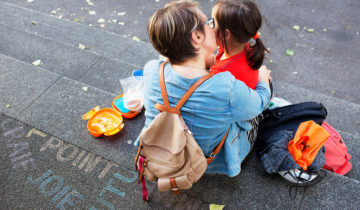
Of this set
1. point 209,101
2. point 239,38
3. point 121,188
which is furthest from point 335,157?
point 121,188

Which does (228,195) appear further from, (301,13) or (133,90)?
(301,13)

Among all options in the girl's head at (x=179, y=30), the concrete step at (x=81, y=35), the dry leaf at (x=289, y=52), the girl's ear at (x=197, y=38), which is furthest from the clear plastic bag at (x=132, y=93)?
the dry leaf at (x=289, y=52)

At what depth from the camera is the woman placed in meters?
1.68

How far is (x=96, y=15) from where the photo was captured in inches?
253

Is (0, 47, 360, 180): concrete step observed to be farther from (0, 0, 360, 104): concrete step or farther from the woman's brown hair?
the woman's brown hair

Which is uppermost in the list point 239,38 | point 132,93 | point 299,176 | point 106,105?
point 239,38

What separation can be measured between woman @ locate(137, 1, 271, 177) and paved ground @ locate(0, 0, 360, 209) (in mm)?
924

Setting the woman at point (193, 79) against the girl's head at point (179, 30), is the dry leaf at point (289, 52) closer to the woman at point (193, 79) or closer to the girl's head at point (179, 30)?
the woman at point (193, 79)

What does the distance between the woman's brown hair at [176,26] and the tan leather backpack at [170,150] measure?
0.67 feet

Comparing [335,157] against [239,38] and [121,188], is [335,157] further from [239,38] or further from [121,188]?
[121,188]

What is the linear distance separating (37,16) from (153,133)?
5.43 m

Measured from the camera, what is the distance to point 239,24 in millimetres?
2145

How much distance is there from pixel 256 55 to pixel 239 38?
0.68 ft

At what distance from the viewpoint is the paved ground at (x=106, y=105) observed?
2.46 m
